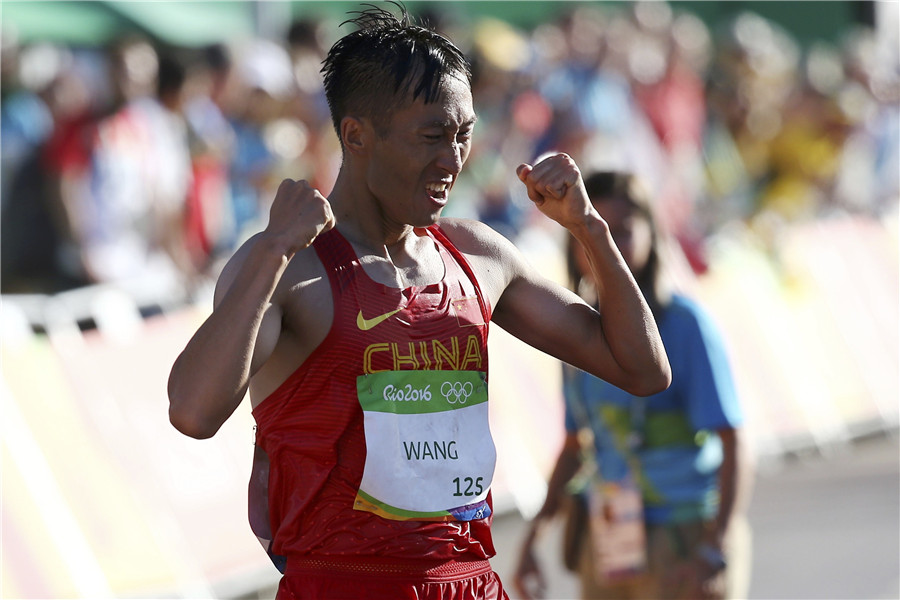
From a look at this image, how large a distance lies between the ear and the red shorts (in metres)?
0.88

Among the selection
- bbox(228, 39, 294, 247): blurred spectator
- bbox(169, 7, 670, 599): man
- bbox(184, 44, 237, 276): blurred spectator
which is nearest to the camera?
bbox(169, 7, 670, 599): man

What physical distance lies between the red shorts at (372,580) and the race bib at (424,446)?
0.35 ft

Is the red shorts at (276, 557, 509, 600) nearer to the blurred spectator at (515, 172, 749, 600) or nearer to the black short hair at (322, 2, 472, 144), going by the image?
the black short hair at (322, 2, 472, 144)

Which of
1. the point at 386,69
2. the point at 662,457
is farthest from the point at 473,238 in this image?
the point at 662,457

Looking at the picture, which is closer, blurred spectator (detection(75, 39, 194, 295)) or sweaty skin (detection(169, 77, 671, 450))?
sweaty skin (detection(169, 77, 671, 450))

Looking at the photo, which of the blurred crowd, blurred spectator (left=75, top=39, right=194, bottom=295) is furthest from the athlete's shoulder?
blurred spectator (left=75, top=39, right=194, bottom=295)

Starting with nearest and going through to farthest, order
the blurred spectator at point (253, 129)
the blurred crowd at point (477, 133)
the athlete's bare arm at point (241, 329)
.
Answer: the athlete's bare arm at point (241, 329) < the blurred crowd at point (477, 133) < the blurred spectator at point (253, 129)

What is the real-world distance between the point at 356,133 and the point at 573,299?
69cm

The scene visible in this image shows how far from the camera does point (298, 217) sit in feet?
9.39

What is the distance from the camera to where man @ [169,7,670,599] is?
3004 millimetres

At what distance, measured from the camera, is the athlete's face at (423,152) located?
304cm

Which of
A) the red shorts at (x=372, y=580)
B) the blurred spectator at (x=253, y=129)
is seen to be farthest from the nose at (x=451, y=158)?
the blurred spectator at (x=253, y=129)

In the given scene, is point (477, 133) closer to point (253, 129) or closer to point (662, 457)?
point (253, 129)

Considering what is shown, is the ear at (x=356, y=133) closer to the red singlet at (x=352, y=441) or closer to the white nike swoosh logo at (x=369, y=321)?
the red singlet at (x=352, y=441)
